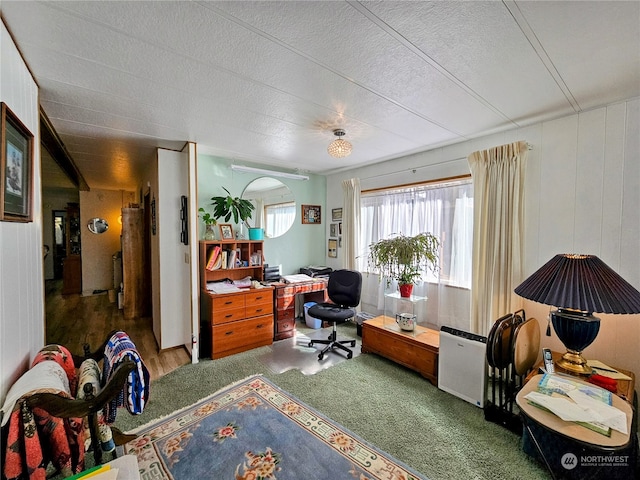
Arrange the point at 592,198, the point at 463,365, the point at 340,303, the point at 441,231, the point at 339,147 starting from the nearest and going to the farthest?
1. the point at 592,198
2. the point at 463,365
3. the point at 339,147
4. the point at 441,231
5. the point at 340,303

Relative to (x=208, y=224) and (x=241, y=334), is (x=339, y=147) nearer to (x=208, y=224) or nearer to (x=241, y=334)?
(x=208, y=224)

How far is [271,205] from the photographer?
165 inches

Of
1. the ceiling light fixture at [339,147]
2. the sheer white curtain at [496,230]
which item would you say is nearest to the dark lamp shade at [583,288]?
the sheer white curtain at [496,230]

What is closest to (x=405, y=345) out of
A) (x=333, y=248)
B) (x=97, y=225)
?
(x=333, y=248)

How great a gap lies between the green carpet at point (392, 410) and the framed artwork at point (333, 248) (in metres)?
1.87

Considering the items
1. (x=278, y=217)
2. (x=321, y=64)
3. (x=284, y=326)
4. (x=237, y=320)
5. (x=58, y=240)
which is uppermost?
(x=321, y=64)

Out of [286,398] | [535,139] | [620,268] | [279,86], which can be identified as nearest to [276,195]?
[279,86]

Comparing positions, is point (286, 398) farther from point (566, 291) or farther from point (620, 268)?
point (620, 268)

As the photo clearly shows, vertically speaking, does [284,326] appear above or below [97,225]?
below

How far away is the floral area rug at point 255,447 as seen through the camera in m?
1.61

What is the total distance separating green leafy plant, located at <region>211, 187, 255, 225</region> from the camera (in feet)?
11.4

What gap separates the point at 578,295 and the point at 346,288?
86.5 inches

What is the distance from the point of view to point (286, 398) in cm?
233

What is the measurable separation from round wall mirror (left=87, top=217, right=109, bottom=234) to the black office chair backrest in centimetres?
582
